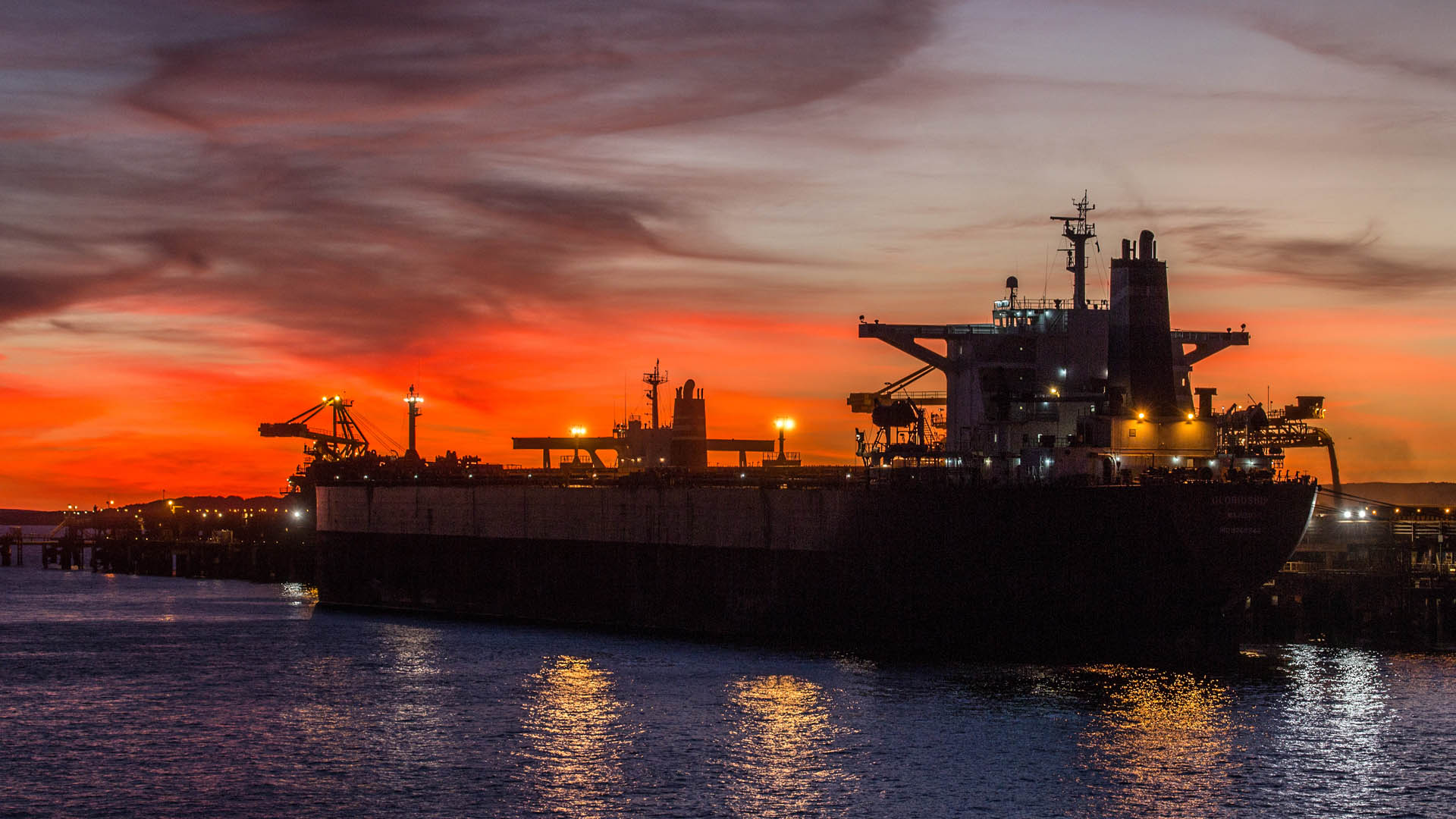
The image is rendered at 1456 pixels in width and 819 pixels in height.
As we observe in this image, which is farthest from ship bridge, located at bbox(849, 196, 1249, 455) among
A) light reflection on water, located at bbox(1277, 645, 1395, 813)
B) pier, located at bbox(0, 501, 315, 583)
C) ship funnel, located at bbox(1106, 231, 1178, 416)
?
pier, located at bbox(0, 501, 315, 583)

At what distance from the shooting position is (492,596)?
64.8 metres

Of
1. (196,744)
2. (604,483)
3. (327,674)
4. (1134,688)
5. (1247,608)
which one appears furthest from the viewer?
(604,483)

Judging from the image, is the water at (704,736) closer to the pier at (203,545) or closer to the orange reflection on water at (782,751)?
the orange reflection on water at (782,751)

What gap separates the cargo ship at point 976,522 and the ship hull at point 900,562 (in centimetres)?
6

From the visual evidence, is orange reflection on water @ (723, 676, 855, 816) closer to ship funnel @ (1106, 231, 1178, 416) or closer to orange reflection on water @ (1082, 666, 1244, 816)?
orange reflection on water @ (1082, 666, 1244, 816)

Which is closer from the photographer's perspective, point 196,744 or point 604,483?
point 196,744

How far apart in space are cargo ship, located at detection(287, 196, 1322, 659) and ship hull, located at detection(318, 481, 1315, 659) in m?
0.06

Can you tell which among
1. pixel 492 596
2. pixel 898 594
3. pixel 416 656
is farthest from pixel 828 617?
pixel 492 596

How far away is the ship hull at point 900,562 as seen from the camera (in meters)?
42.1

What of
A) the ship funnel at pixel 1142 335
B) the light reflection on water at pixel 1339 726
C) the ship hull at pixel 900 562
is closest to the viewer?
the light reflection on water at pixel 1339 726

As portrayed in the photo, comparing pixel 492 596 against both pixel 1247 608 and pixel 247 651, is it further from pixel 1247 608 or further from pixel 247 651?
pixel 1247 608

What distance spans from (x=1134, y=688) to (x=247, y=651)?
100 ft

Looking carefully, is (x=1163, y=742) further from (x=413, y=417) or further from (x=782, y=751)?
(x=413, y=417)

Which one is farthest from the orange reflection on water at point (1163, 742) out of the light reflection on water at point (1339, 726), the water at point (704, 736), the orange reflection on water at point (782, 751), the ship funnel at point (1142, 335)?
the ship funnel at point (1142, 335)
